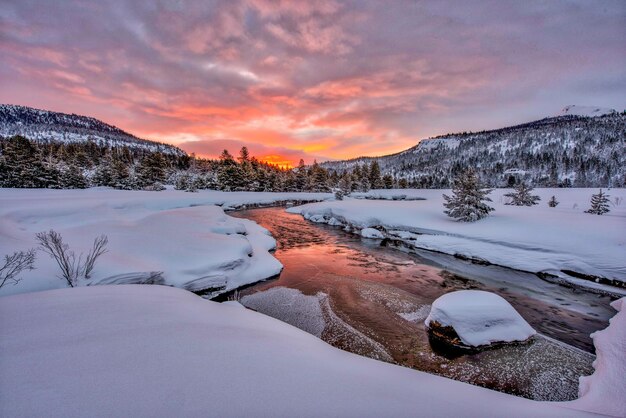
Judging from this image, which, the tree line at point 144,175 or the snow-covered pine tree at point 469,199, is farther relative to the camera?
the tree line at point 144,175

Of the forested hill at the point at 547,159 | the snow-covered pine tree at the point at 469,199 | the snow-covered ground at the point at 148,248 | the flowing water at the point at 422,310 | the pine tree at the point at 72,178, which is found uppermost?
the forested hill at the point at 547,159

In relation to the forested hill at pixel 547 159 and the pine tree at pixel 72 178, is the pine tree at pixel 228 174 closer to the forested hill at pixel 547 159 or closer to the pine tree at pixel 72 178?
the pine tree at pixel 72 178

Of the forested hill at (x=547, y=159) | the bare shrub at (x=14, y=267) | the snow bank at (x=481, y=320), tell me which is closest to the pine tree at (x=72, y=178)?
the bare shrub at (x=14, y=267)

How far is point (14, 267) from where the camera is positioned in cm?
700

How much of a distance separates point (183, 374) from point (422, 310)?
834 cm

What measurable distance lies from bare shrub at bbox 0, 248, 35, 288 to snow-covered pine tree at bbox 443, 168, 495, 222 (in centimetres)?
2400

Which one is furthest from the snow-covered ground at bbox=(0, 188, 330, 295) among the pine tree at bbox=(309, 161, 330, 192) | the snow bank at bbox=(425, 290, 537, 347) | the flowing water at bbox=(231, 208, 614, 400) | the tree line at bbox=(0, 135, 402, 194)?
the pine tree at bbox=(309, 161, 330, 192)

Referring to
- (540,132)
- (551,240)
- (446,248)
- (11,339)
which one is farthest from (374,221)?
(540,132)

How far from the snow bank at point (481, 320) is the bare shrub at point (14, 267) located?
12141 mm

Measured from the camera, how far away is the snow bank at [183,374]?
2439mm

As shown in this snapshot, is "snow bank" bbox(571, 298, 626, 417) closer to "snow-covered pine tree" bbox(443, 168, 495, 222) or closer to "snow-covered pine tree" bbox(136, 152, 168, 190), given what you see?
→ "snow-covered pine tree" bbox(443, 168, 495, 222)

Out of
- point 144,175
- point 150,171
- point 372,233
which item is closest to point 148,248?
point 372,233

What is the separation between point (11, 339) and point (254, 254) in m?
10.8

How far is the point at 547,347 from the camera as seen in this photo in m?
6.90
